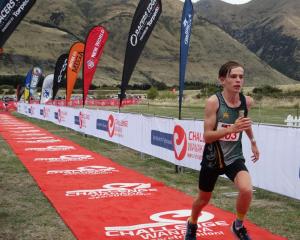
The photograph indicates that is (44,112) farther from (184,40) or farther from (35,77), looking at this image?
(184,40)

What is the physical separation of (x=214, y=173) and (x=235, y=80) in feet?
3.43

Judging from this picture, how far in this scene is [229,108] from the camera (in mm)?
5141

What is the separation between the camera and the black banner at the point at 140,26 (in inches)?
606

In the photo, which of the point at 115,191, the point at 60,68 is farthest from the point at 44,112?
the point at 115,191

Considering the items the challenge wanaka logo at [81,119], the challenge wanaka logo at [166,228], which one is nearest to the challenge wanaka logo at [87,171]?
the challenge wanaka logo at [166,228]

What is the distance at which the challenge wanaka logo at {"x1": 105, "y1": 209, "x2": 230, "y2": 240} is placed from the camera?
6.14m

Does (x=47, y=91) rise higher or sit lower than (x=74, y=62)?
lower

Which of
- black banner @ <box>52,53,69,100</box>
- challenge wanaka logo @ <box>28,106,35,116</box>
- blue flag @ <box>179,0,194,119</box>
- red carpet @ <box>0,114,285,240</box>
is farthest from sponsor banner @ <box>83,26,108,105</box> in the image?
challenge wanaka logo @ <box>28,106,35,116</box>

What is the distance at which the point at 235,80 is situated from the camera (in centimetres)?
505

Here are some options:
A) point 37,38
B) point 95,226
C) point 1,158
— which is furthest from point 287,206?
point 37,38

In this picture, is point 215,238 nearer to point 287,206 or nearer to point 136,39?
point 287,206

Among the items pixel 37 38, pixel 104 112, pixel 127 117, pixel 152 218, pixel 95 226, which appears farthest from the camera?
pixel 37 38

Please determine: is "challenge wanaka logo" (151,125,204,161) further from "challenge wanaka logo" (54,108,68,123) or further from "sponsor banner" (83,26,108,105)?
"challenge wanaka logo" (54,108,68,123)

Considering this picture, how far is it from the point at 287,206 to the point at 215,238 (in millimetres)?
2601
